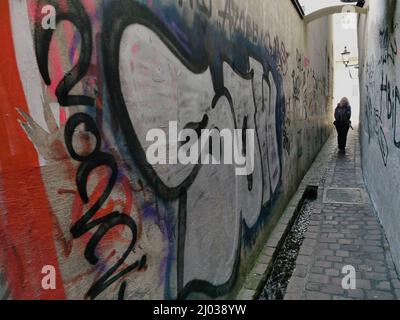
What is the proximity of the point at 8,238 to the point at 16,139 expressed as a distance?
37 cm

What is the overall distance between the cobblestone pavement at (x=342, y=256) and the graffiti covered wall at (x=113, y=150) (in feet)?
3.82

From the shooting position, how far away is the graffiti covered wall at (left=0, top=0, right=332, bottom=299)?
142 cm

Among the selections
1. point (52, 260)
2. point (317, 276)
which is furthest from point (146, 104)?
point (317, 276)

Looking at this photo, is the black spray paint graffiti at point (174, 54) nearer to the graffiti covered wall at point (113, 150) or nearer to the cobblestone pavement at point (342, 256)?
the graffiti covered wall at point (113, 150)

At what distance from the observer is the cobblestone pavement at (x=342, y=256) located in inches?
157

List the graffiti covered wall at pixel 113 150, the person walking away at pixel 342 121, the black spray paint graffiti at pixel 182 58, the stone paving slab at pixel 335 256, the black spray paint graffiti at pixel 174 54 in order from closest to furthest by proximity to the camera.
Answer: the graffiti covered wall at pixel 113 150 → the black spray paint graffiti at pixel 174 54 → the black spray paint graffiti at pixel 182 58 → the stone paving slab at pixel 335 256 → the person walking away at pixel 342 121

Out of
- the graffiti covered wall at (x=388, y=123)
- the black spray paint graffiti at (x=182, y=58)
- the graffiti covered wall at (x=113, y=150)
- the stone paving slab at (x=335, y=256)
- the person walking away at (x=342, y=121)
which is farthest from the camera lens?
the person walking away at (x=342, y=121)

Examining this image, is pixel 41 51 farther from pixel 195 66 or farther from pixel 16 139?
pixel 195 66

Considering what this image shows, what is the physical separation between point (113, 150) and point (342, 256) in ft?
13.3

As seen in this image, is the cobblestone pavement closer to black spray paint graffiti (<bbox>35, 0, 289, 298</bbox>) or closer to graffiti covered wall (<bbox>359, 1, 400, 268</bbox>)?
graffiti covered wall (<bbox>359, 1, 400, 268</bbox>)

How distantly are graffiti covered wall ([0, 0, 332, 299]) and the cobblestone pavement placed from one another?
1.17m

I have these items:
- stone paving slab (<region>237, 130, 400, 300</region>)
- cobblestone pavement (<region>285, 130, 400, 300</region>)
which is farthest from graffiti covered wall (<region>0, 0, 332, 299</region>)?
cobblestone pavement (<region>285, 130, 400, 300</region>)

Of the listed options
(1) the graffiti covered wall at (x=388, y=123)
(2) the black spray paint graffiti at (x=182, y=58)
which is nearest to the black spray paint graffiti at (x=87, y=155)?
(2) the black spray paint graffiti at (x=182, y=58)

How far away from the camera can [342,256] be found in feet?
16.0
